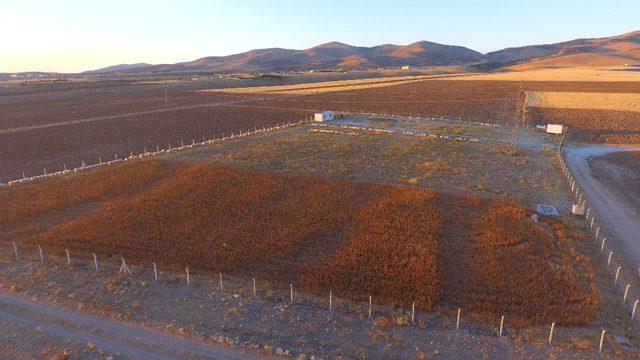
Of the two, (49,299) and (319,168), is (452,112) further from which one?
(49,299)

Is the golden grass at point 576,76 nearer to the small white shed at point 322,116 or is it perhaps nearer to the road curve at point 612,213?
the small white shed at point 322,116

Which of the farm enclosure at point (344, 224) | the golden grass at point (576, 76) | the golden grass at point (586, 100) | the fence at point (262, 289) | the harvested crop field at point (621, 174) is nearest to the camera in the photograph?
the fence at point (262, 289)

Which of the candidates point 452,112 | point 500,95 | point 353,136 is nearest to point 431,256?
point 353,136

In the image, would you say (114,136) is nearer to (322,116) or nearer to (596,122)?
(322,116)

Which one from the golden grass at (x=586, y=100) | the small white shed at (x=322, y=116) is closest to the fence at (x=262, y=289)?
the small white shed at (x=322, y=116)

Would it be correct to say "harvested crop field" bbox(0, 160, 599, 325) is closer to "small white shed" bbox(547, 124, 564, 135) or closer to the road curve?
the road curve

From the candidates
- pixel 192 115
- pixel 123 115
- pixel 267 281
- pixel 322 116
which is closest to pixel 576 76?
pixel 322 116
